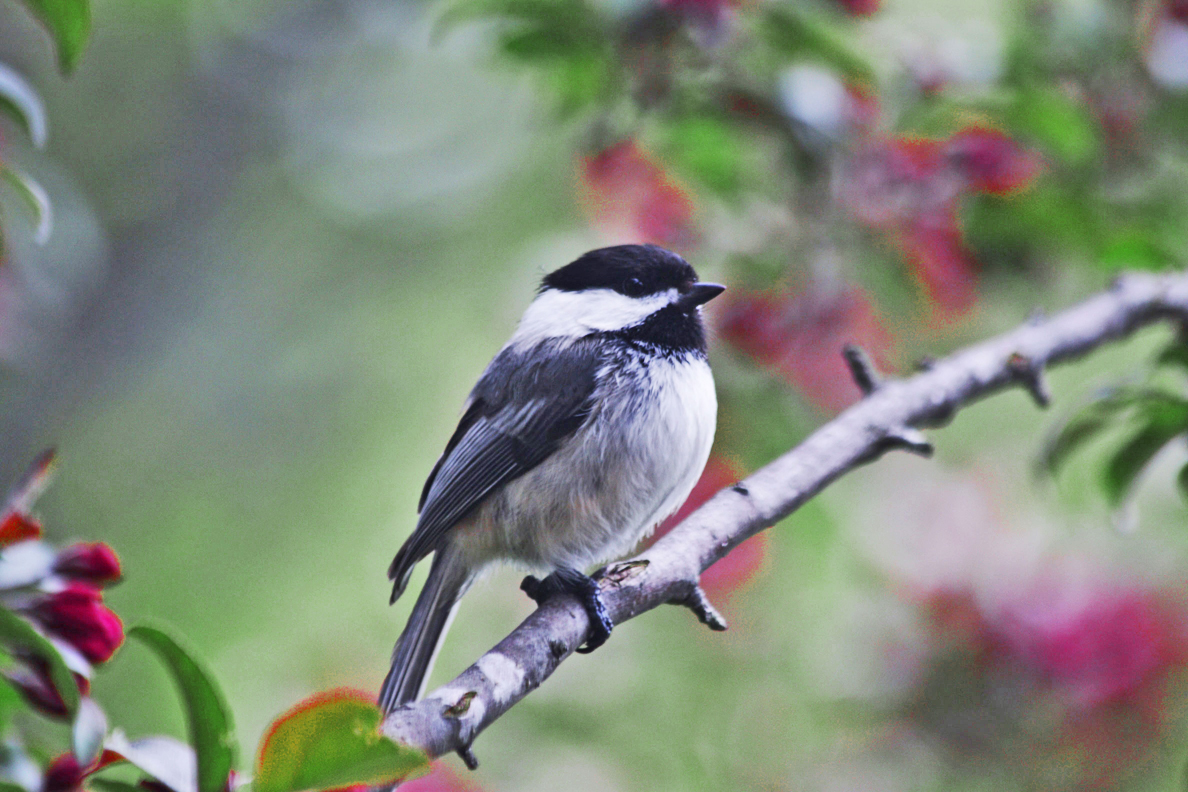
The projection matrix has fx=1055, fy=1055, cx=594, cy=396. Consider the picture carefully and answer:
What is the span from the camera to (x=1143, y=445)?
65.8 inches

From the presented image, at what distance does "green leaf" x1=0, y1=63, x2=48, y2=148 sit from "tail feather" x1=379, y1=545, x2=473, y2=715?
0.97 meters

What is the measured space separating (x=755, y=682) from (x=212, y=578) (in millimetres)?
2149

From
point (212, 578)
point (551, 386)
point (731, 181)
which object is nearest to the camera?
point (551, 386)

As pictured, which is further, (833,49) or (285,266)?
(285,266)

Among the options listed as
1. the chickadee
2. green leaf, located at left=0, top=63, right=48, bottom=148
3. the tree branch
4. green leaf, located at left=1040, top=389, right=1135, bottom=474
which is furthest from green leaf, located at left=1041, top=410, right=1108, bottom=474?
green leaf, located at left=0, top=63, right=48, bottom=148

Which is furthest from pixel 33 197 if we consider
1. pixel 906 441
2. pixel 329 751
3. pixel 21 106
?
pixel 906 441

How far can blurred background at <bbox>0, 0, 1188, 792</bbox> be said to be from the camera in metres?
2.18

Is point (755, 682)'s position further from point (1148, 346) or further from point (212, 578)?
point (1148, 346)

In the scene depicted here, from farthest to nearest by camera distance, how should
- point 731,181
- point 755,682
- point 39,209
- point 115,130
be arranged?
point 115,130
point 755,682
point 731,181
point 39,209

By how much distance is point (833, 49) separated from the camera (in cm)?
193

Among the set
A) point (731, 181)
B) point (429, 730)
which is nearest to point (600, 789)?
point (731, 181)

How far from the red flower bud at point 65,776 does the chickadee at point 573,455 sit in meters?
0.78

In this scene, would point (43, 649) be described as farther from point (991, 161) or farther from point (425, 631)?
point (991, 161)

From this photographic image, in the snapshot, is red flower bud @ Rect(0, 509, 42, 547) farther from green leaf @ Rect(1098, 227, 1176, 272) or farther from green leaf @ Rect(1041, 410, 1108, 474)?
green leaf @ Rect(1098, 227, 1176, 272)
